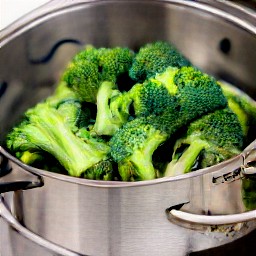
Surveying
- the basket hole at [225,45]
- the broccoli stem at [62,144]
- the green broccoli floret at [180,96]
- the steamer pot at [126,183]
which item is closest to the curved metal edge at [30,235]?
the steamer pot at [126,183]

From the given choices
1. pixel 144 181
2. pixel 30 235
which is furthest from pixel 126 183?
pixel 30 235

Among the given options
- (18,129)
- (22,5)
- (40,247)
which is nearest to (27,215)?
(40,247)

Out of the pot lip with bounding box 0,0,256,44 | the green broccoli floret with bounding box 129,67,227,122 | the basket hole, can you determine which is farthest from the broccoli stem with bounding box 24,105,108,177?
the basket hole

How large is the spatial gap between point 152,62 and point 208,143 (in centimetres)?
24

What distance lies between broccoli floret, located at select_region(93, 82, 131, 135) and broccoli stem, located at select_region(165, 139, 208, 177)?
0.41 ft

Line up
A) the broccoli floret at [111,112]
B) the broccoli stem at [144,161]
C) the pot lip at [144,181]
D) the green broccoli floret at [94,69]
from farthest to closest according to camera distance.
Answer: the green broccoli floret at [94,69] → the broccoli floret at [111,112] → the broccoli stem at [144,161] → the pot lip at [144,181]

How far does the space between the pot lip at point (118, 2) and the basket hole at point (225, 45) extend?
Result: 0.05 m

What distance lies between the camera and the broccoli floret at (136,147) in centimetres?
99

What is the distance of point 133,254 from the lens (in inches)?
38.2

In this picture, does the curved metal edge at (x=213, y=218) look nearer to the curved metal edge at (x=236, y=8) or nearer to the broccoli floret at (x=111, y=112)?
the broccoli floret at (x=111, y=112)

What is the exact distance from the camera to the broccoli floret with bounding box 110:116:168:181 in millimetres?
989

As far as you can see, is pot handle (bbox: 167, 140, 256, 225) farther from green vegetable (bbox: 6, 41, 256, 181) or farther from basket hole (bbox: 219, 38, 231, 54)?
basket hole (bbox: 219, 38, 231, 54)

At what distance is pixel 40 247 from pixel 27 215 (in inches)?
2.4

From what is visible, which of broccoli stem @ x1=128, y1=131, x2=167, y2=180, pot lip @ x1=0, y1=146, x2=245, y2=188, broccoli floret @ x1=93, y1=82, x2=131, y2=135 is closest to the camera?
pot lip @ x1=0, y1=146, x2=245, y2=188
